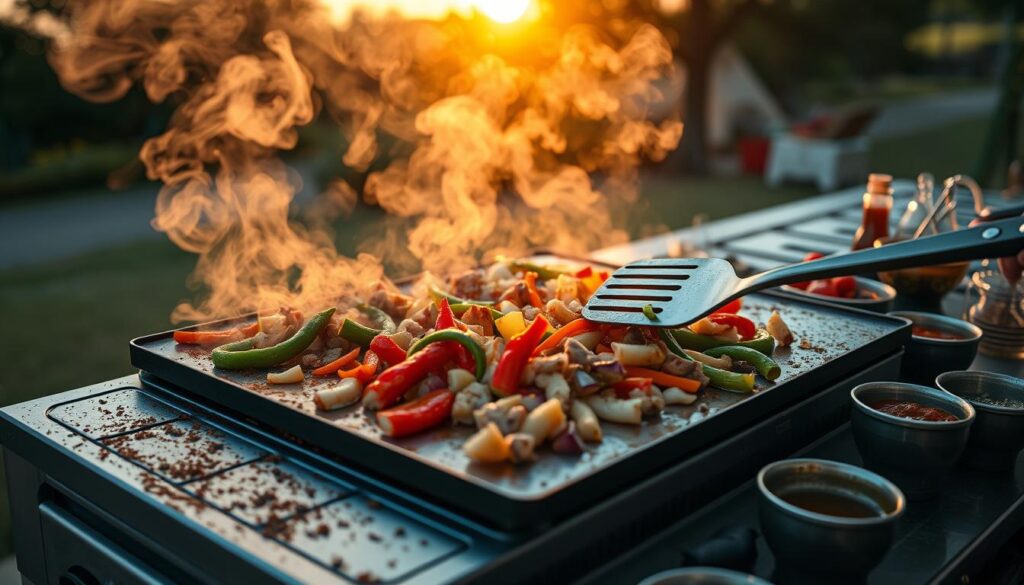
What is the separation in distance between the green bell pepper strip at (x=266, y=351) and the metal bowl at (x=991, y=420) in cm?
147

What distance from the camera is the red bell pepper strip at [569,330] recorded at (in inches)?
76.1

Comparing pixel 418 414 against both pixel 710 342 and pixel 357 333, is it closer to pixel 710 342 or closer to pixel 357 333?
pixel 357 333

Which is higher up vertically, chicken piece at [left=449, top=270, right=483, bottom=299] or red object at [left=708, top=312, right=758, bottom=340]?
chicken piece at [left=449, top=270, right=483, bottom=299]

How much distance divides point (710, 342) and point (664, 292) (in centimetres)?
16

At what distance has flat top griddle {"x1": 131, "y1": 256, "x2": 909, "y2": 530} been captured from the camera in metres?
1.38

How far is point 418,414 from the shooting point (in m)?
1.61

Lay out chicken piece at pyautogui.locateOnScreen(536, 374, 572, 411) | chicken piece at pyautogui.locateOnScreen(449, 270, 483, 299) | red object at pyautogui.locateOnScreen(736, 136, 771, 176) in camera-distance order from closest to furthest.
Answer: chicken piece at pyautogui.locateOnScreen(536, 374, 572, 411) < chicken piece at pyautogui.locateOnScreen(449, 270, 483, 299) < red object at pyautogui.locateOnScreen(736, 136, 771, 176)

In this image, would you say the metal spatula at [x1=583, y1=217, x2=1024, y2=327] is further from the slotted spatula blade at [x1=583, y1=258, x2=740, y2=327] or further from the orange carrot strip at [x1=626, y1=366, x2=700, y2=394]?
the orange carrot strip at [x1=626, y1=366, x2=700, y2=394]

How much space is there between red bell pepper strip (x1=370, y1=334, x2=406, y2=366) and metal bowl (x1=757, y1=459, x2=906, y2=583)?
0.83 metres

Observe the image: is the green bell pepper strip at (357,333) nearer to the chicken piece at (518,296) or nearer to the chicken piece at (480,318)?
the chicken piece at (480,318)

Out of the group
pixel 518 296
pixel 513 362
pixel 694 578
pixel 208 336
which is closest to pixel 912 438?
pixel 694 578

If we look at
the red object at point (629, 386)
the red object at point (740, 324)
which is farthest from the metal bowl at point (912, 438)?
the red object at point (629, 386)

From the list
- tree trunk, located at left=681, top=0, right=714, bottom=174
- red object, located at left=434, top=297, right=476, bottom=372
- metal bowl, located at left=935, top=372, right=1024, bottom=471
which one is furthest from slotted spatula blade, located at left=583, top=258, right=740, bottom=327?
tree trunk, located at left=681, top=0, right=714, bottom=174

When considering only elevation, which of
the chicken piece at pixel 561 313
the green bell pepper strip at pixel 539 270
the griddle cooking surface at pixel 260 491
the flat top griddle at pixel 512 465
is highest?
the green bell pepper strip at pixel 539 270
